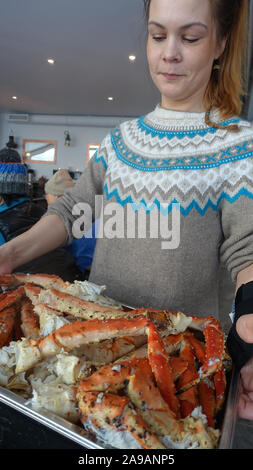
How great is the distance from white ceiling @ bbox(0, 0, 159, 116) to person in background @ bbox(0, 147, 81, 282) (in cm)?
121

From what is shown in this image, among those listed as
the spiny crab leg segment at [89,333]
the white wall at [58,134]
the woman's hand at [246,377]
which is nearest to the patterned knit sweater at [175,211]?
the woman's hand at [246,377]

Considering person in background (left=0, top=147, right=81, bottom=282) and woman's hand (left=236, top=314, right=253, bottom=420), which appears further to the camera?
person in background (left=0, top=147, right=81, bottom=282)

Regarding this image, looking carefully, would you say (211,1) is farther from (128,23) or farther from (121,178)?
(128,23)

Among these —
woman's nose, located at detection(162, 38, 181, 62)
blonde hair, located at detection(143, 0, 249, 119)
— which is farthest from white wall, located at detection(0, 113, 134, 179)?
woman's nose, located at detection(162, 38, 181, 62)

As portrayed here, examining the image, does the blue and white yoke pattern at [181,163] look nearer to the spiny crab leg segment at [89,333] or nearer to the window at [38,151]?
the spiny crab leg segment at [89,333]

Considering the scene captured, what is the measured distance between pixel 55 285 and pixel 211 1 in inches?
32.2

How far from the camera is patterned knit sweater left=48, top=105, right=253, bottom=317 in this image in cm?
89

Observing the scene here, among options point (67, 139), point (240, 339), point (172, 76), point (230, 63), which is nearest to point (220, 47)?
point (230, 63)

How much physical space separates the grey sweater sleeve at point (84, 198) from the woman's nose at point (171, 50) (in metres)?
0.37

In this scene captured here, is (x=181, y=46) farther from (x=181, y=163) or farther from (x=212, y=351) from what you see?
(x=212, y=351)

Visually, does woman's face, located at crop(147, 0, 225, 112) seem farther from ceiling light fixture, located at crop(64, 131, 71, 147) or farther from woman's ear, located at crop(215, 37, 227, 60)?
ceiling light fixture, located at crop(64, 131, 71, 147)

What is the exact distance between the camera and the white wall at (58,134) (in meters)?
10.7

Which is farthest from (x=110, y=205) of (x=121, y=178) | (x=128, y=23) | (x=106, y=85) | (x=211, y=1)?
(x=106, y=85)

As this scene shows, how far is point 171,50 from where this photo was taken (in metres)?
0.86
